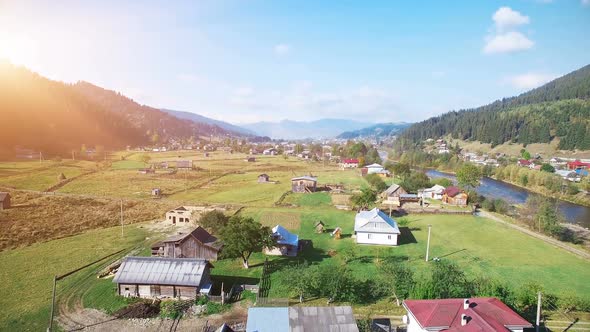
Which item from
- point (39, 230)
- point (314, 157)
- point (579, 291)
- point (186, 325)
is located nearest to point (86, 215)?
point (39, 230)

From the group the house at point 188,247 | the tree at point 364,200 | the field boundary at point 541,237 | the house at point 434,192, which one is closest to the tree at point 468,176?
the house at point 434,192

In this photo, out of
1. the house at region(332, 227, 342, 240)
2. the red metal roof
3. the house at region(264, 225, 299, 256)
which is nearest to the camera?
the house at region(264, 225, 299, 256)

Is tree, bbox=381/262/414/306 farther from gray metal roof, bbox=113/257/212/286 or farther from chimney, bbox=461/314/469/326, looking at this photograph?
gray metal roof, bbox=113/257/212/286

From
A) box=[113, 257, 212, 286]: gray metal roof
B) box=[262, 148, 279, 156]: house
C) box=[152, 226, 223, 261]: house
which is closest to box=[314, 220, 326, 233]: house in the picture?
box=[152, 226, 223, 261]: house

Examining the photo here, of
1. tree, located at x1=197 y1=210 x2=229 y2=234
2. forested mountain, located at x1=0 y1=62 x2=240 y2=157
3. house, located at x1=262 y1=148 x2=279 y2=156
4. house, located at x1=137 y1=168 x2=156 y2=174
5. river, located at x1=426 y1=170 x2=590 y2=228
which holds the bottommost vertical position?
river, located at x1=426 y1=170 x2=590 y2=228

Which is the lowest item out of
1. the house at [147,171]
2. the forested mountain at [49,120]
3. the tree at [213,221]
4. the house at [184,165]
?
the tree at [213,221]

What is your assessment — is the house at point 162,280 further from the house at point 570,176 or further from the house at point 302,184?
the house at point 570,176
